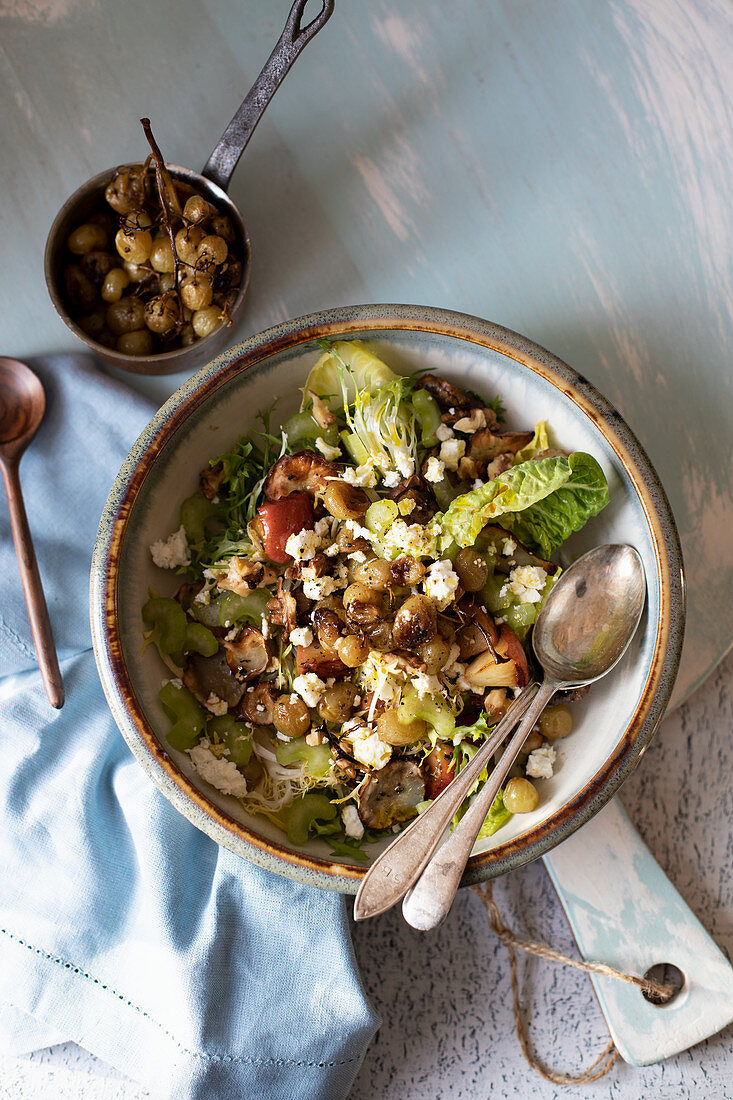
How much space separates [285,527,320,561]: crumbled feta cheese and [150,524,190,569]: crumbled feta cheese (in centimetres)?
24

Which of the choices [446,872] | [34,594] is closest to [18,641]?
[34,594]

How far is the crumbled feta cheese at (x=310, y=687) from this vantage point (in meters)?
1.52

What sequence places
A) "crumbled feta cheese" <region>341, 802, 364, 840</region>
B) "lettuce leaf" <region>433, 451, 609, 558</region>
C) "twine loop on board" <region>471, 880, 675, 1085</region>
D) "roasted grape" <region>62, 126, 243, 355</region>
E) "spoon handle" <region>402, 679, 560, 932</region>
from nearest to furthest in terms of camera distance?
"spoon handle" <region>402, 679, 560, 932</region> < "lettuce leaf" <region>433, 451, 609, 558</region> < "crumbled feta cheese" <region>341, 802, 364, 840</region> < "roasted grape" <region>62, 126, 243, 355</region> < "twine loop on board" <region>471, 880, 675, 1085</region>

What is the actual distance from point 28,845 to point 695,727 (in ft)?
5.33

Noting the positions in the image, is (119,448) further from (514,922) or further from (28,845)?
(514,922)

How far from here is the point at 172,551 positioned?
1.65 m

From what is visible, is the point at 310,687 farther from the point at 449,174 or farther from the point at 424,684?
the point at 449,174

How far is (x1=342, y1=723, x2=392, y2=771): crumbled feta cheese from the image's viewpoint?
153cm

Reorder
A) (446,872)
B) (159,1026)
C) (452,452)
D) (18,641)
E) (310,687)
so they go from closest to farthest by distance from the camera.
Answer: (446,872) < (310,687) < (452,452) < (159,1026) < (18,641)

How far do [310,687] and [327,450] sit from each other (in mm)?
479

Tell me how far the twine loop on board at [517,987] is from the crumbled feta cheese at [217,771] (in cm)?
69

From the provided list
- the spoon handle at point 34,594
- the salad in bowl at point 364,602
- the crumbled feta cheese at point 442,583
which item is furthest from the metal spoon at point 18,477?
the crumbled feta cheese at point 442,583

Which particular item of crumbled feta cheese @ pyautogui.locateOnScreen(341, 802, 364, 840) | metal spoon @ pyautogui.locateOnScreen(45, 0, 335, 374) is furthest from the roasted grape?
crumbled feta cheese @ pyautogui.locateOnScreen(341, 802, 364, 840)

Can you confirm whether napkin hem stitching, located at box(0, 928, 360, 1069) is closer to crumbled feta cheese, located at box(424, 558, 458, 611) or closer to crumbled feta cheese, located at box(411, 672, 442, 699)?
crumbled feta cheese, located at box(411, 672, 442, 699)
